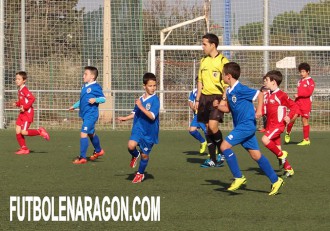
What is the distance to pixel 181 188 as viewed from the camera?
934 cm

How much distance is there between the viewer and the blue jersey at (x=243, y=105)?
29.4ft

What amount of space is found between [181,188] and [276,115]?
222 centimetres

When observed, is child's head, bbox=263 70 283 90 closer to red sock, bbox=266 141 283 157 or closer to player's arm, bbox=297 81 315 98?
red sock, bbox=266 141 283 157

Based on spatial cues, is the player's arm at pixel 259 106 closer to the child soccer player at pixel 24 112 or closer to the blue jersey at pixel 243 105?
the blue jersey at pixel 243 105

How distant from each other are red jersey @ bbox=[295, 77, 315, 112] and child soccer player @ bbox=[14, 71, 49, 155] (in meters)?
5.60

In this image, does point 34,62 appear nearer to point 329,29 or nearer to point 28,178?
point 329,29

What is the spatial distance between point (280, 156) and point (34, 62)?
1402 centimetres

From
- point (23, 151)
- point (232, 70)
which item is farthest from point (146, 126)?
point (23, 151)

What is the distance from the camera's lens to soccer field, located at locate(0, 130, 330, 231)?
23.0 ft

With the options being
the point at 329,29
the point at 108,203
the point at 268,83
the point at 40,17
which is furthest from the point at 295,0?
the point at 108,203

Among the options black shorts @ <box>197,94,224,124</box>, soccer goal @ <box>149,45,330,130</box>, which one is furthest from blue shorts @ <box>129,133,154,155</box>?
soccer goal @ <box>149,45,330,130</box>

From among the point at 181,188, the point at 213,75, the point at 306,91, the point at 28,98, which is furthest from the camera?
the point at 306,91

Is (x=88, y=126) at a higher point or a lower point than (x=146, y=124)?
lower

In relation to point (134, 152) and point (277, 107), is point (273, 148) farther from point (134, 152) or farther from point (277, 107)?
point (134, 152)
